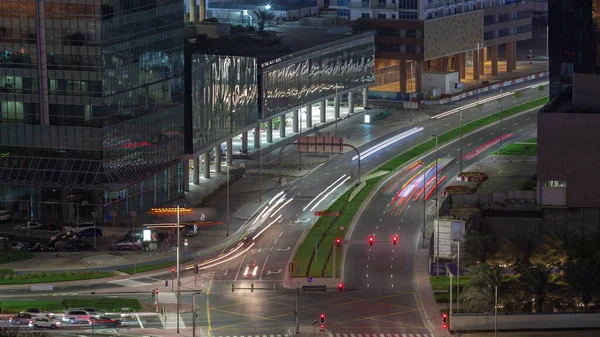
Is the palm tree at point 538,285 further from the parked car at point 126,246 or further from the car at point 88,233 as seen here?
the car at point 88,233

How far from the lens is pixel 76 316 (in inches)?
6363

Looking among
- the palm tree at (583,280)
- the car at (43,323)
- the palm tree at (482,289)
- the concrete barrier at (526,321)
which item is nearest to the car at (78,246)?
the car at (43,323)

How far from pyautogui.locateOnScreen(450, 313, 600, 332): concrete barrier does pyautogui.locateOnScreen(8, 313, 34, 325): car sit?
42763 mm

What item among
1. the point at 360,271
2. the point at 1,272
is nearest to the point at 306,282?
the point at 360,271

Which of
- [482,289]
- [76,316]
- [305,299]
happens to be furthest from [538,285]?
[76,316]

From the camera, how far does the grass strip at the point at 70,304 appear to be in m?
166

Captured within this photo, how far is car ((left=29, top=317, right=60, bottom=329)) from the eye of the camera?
523 ft

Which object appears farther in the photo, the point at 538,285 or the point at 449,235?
the point at 449,235

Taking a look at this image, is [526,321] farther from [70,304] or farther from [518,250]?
Result: [70,304]

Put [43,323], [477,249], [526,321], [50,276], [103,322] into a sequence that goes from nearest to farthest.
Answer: [43,323] < [526,321] < [103,322] < [50,276] < [477,249]

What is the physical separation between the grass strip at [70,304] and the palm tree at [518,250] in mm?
43878

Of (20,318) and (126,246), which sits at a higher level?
(126,246)

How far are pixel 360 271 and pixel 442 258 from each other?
1093 centimetres

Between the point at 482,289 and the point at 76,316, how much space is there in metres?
41.6
